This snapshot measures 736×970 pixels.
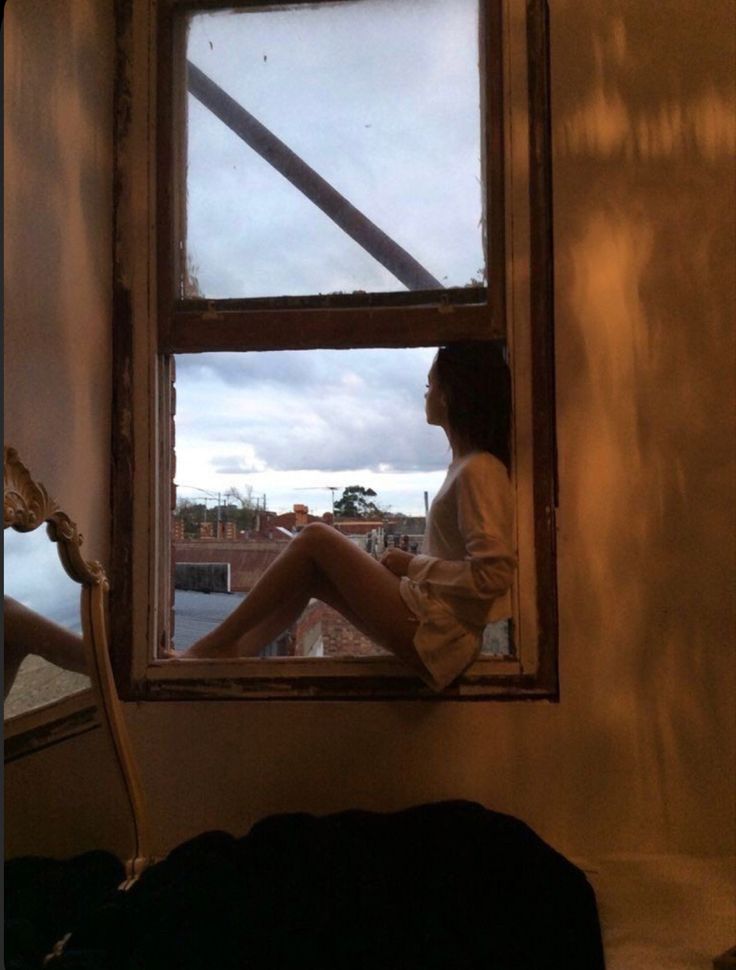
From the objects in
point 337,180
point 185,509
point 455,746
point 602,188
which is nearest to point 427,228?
point 337,180

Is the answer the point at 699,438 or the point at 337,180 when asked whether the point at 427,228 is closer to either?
the point at 337,180

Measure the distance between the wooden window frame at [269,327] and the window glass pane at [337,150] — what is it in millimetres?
34

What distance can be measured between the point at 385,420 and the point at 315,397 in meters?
0.12

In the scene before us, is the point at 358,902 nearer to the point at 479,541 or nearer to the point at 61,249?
the point at 479,541

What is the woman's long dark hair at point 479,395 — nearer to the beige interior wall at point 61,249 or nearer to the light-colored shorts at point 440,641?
the light-colored shorts at point 440,641

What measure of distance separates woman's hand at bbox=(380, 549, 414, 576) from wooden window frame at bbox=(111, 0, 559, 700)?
0.15 meters

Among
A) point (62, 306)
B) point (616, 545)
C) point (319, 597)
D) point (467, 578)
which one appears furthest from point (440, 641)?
point (62, 306)

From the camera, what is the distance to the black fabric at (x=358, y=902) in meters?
0.85

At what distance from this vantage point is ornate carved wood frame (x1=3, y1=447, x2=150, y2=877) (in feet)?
2.62

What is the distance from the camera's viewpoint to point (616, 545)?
1168mm

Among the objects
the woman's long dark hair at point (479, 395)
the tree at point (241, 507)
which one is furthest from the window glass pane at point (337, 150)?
the tree at point (241, 507)

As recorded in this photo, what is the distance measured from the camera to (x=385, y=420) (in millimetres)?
1227

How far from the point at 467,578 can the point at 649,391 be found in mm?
418

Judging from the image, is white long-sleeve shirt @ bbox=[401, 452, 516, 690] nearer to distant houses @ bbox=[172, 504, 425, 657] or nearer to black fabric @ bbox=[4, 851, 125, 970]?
distant houses @ bbox=[172, 504, 425, 657]
